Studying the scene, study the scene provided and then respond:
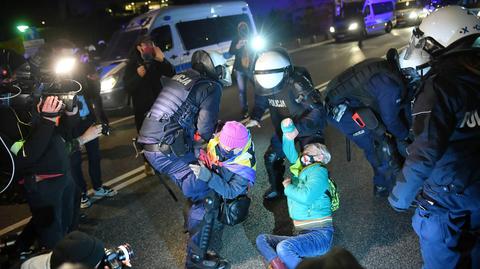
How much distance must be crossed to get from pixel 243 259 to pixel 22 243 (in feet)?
6.56

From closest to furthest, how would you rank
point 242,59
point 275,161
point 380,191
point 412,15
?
point 380,191, point 275,161, point 242,59, point 412,15

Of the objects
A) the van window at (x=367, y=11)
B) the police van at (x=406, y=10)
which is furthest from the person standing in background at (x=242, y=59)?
the police van at (x=406, y=10)

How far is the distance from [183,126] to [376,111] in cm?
199

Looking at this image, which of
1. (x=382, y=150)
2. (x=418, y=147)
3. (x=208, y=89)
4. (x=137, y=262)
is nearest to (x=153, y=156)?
(x=208, y=89)

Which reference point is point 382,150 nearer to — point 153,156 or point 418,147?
point 418,147

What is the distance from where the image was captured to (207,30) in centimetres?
1033

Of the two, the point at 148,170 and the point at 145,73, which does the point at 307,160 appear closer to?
the point at 145,73

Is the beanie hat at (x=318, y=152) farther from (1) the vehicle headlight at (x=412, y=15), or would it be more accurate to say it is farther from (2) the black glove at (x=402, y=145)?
(1) the vehicle headlight at (x=412, y=15)

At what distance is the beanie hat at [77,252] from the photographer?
183cm

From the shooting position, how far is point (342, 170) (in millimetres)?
4852

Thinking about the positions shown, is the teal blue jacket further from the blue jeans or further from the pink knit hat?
the pink knit hat

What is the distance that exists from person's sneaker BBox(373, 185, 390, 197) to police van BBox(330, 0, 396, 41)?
14.3 metres

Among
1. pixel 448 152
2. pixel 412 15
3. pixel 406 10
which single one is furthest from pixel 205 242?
pixel 406 10

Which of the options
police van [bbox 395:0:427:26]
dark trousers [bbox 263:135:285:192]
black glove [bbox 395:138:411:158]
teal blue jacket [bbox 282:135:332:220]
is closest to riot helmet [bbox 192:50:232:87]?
dark trousers [bbox 263:135:285:192]
